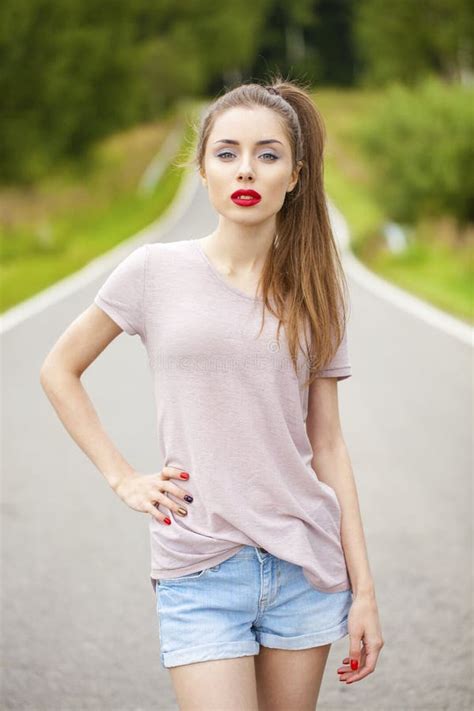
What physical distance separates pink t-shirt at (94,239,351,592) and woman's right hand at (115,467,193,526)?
20 millimetres

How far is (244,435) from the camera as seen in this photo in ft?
8.48

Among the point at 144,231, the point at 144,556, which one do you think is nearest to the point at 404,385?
the point at 144,556

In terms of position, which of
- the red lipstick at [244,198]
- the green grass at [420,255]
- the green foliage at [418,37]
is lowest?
the red lipstick at [244,198]

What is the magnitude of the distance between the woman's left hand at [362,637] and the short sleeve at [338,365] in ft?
1.59

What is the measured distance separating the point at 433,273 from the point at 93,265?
18.8 feet

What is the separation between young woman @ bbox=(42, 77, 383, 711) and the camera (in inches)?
101

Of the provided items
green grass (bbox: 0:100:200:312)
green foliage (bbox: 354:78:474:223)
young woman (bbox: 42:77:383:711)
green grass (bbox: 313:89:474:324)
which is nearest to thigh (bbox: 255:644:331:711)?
young woman (bbox: 42:77:383:711)

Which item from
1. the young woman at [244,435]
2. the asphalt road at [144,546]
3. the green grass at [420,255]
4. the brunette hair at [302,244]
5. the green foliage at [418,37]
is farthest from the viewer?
the green foliage at [418,37]

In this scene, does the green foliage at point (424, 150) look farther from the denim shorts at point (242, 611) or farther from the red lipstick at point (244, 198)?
the denim shorts at point (242, 611)

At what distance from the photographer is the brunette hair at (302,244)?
8.76 ft

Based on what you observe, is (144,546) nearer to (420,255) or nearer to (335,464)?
(335,464)

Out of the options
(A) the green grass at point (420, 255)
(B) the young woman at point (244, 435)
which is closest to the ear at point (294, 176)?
(B) the young woman at point (244, 435)

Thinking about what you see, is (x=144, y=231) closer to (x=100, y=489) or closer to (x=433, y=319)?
(x=433, y=319)

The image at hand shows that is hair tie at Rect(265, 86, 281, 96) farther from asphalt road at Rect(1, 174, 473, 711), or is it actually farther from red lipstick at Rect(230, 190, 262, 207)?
asphalt road at Rect(1, 174, 473, 711)
